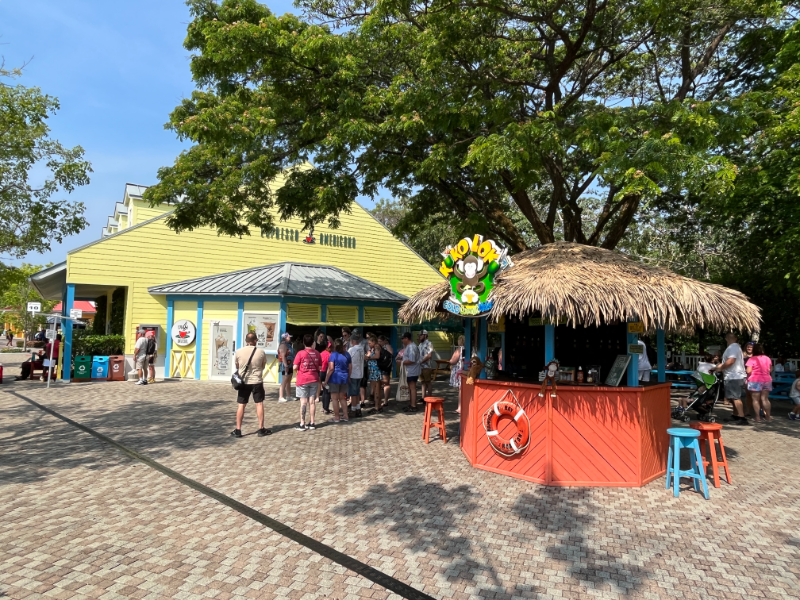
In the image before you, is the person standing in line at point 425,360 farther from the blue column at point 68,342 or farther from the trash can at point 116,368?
the blue column at point 68,342

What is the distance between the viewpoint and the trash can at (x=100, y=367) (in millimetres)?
16859

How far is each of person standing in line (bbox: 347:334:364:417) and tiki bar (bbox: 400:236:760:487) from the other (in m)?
3.21

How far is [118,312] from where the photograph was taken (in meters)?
19.3

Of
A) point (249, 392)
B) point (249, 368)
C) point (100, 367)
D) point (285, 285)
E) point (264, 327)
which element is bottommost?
point (100, 367)

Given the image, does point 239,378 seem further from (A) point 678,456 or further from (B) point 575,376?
(A) point 678,456

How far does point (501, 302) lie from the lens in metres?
6.76

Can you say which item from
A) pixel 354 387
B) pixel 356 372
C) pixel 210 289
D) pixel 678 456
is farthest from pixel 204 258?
Answer: pixel 678 456

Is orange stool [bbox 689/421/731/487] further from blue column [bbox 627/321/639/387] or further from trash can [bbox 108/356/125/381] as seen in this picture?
trash can [bbox 108/356/125/381]

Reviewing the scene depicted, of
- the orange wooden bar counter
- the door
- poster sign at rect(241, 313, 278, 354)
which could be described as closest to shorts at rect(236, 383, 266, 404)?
the orange wooden bar counter

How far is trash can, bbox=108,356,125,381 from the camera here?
1702cm

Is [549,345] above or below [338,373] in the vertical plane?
above

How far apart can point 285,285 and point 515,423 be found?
1185cm

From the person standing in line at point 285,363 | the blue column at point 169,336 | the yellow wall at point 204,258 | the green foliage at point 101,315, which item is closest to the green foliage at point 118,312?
the yellow wall at point 204,258

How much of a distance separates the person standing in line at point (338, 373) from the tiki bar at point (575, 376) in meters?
2.87
